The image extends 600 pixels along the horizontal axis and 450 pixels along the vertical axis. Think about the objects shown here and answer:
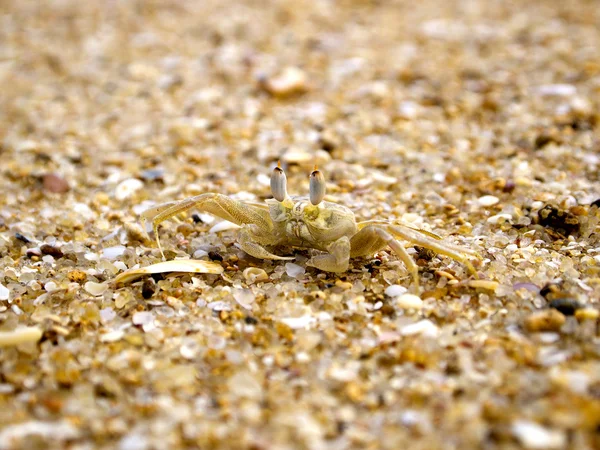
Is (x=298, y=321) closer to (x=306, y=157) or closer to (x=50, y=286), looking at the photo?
(x=50, y=286)

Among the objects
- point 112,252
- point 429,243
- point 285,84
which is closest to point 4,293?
point 112,252

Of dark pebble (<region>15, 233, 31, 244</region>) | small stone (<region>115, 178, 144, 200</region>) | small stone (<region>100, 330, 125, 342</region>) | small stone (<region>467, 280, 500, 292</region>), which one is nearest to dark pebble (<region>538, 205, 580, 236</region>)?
small stone (<region>467, 280, 500, 292</region>)

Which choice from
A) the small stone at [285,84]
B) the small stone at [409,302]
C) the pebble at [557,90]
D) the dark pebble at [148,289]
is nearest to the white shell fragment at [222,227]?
the dark pebble at [148,289]

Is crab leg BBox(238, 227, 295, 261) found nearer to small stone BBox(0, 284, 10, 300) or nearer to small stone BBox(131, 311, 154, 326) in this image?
small stone BBox(131, 311, 154, 326)

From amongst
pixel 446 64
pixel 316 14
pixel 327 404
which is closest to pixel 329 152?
pixel 446 64

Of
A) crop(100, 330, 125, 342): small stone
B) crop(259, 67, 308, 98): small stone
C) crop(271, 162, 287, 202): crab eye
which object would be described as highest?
crop(271, 162, 287, 202): crab eye

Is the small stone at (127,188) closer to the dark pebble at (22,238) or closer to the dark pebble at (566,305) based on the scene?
the dark pebble at (22,238)
